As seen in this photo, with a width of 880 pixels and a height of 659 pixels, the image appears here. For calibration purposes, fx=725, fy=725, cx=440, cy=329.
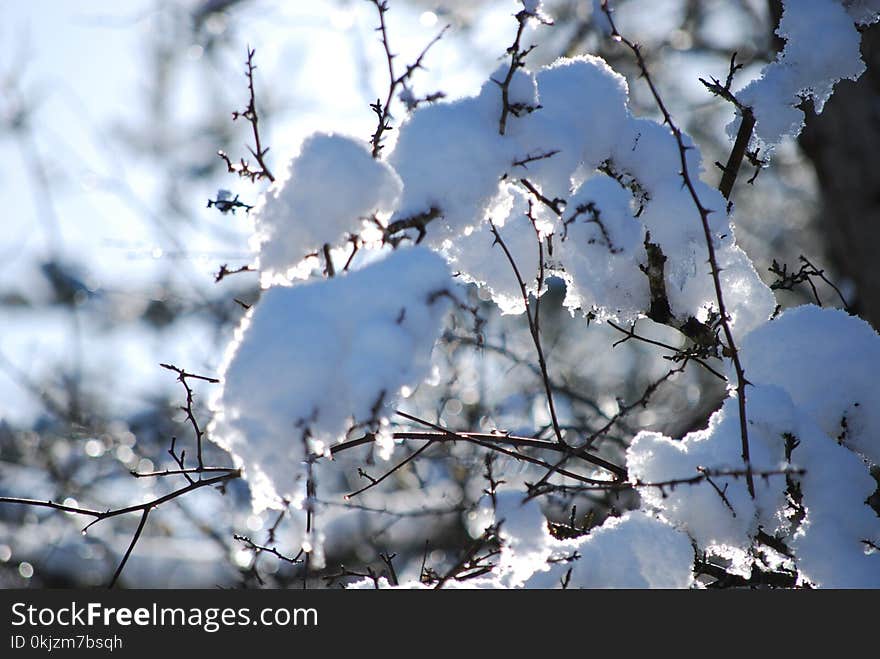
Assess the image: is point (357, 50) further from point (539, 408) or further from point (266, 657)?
point (266, 657)

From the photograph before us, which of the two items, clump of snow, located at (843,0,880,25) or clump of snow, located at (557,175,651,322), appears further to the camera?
clump of snow, located at (843,0,880,25)

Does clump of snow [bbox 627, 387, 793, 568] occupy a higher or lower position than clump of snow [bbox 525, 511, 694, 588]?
higher

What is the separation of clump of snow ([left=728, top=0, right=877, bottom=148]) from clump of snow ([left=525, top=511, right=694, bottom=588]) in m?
1.14

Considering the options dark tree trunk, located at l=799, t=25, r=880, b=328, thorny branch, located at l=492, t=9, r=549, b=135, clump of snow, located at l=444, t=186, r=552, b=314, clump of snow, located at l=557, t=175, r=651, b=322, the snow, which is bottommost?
the snow

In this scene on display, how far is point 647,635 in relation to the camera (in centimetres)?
140

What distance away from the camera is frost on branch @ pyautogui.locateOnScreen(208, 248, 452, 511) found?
1.15 meters

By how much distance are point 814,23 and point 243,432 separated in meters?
1.86

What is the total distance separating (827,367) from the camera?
1855 mm

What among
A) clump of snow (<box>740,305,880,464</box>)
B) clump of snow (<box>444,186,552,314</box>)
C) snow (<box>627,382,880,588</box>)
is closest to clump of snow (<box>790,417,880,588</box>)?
snow (<box>627,382,880,588</box>)

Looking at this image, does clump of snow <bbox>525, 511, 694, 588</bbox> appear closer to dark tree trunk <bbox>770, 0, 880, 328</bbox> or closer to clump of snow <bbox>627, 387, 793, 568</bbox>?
clump of snow <bbox>627, 387, 793, 568</bbox>

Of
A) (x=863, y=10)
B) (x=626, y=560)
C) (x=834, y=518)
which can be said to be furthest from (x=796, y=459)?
(x=863, y=10)

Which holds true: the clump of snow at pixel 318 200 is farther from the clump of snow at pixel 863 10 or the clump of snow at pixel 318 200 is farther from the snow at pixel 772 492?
the clump of snow at pixel 863 10

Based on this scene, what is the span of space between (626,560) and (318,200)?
953 mm

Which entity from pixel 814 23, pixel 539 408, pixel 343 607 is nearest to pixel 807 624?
pixel 343 607
